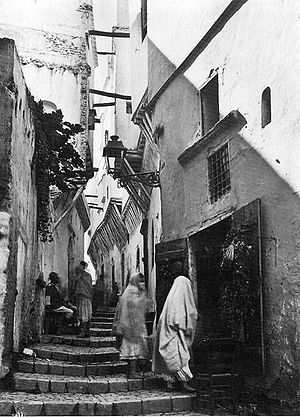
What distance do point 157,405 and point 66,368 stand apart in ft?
6.25

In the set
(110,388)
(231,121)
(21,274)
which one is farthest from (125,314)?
(231,121)

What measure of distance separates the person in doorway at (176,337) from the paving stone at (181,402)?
26 cm

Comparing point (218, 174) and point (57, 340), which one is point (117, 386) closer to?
point (218, 174)

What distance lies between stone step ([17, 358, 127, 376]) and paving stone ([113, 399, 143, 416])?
1.78 meters

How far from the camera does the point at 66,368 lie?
859 cm

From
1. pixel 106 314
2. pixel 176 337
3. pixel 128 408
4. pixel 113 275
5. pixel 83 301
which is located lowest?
pixel 128 408

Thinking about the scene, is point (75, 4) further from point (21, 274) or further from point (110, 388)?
point (110, 388)

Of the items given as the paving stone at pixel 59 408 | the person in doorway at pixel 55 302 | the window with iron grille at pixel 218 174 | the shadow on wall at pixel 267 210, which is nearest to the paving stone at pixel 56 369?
the paving stone at pixel 59 408

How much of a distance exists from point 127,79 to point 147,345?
1378cm

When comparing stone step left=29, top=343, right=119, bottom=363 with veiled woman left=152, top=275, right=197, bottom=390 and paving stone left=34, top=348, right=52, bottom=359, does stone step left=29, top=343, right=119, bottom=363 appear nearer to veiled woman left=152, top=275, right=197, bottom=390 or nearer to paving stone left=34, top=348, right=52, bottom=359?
paving stone left=34, top=348, right=52, bottom=359

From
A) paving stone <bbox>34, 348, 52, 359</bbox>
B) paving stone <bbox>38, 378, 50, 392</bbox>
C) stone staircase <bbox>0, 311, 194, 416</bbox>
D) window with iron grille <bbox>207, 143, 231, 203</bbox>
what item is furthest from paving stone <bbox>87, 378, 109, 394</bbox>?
window with iron grille <bbox>207, 143, 231, 203</bbox>

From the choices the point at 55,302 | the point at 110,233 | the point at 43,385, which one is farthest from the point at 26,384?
the point at 110,233

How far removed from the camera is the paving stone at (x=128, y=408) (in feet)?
22.5

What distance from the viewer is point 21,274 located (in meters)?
9.16
